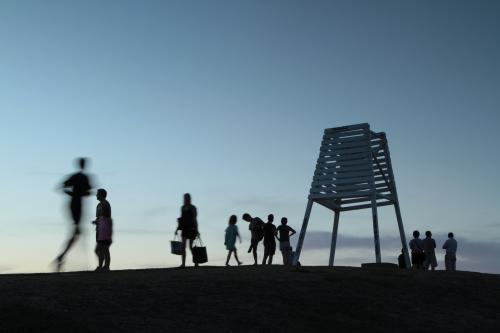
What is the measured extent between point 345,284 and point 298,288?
184 centimetres

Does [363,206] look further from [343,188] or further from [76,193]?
[76,193]

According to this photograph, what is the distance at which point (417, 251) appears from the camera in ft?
94.7

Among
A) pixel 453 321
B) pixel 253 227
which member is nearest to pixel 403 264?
pixel 253 227

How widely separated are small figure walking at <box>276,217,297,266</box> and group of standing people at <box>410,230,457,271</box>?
214 inches

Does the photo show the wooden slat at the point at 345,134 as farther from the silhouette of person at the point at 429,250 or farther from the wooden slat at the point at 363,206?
the silhouette of person at the point at 429,250

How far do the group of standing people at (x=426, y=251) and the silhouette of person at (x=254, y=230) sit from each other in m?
7.05

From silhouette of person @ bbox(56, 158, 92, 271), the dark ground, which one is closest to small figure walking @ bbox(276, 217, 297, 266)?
the dark ground

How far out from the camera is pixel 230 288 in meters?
17.3

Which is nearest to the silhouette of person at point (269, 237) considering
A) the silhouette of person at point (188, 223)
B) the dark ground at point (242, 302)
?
the dark ground at point (242, 302)

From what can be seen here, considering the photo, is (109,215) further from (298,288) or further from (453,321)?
(453,321)

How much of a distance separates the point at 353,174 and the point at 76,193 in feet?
41.9

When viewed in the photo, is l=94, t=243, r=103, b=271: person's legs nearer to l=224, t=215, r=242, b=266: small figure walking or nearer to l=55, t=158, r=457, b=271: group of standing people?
l=55, t=158, r=457, b=271: group of standing people

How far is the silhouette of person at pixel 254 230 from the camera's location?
25234 millimetres

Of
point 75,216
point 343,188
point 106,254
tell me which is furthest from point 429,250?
point 75,216
